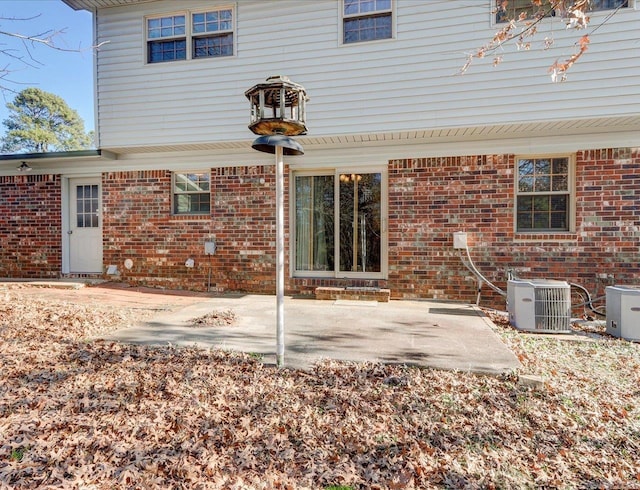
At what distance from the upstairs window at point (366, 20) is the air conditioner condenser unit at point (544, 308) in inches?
181

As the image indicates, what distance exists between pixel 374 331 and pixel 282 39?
5229mm

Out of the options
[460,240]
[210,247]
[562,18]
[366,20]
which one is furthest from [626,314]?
[210,247]

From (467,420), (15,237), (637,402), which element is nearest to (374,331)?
(467,420)

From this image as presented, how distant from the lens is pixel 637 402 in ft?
9.10

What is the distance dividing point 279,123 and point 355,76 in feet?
11.9

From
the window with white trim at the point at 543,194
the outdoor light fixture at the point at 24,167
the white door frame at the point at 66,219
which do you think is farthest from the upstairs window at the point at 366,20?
the outdoor light fixture at the point at 24,167

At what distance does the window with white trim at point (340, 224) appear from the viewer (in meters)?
6.88

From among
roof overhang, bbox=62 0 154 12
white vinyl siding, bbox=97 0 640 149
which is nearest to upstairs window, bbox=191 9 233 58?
white vinyl siding, bbox=97 0 640 149

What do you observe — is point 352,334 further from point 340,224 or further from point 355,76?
point 355,76

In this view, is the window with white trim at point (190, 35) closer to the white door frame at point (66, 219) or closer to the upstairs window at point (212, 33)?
the upstairs window at point (212, 33)

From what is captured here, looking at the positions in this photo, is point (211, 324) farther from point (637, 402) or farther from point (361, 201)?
point (637, 402)

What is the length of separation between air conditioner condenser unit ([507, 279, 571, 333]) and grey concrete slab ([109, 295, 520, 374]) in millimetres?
500

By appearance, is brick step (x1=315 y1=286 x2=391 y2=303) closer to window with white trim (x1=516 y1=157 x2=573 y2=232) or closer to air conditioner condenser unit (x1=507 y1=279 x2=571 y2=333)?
air conditioner condenser unit (x1=507 y1=279 x2=571 y2=333)

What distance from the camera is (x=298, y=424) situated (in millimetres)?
2367
